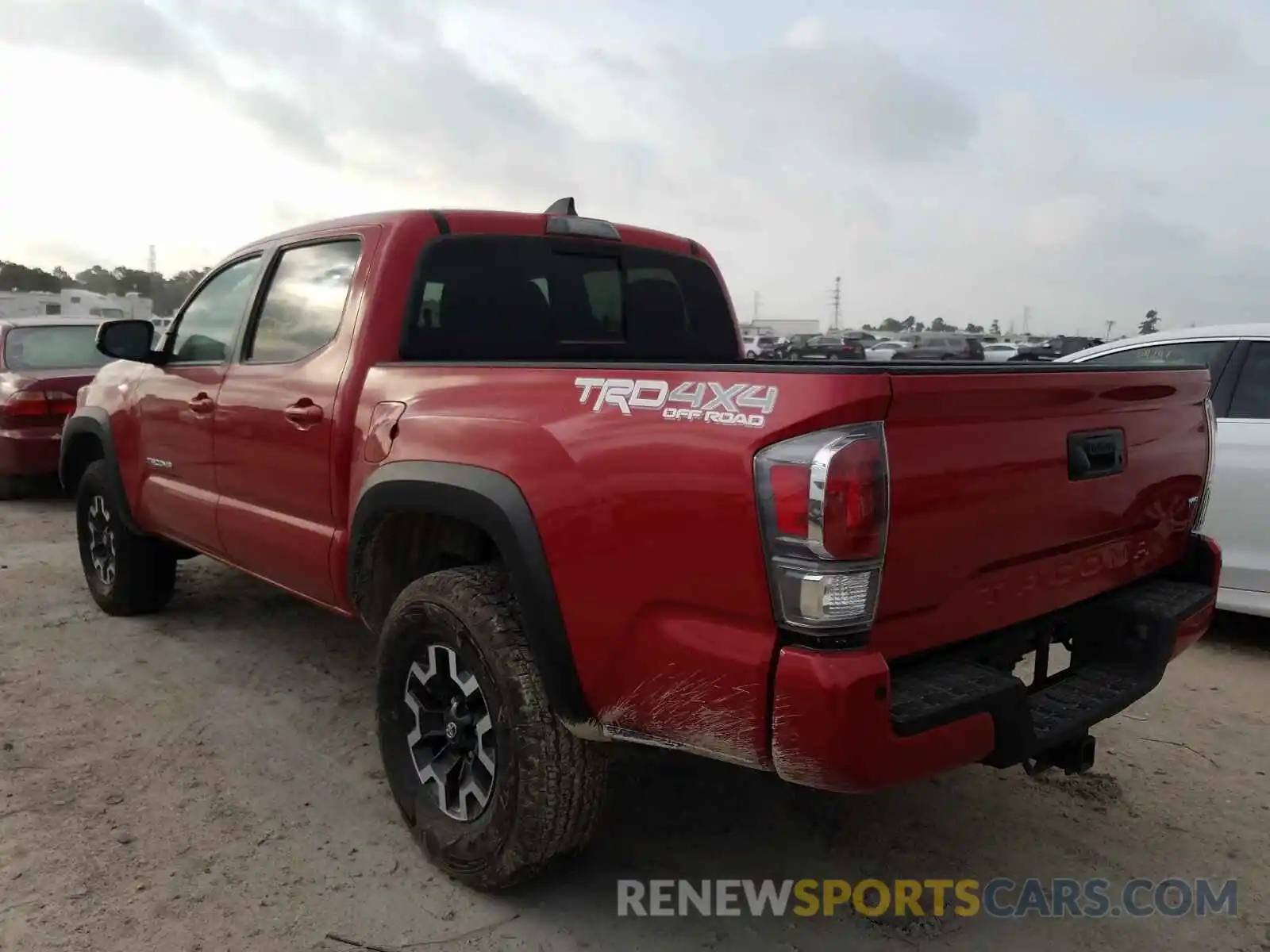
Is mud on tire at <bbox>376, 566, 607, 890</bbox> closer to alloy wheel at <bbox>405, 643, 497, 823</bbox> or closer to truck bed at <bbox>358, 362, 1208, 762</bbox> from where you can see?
alloy wheel at <bbox>405, 643, 497, 823</bbox>

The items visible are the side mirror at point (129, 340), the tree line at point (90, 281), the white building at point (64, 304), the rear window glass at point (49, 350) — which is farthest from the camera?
the tree line at point (90, 281)

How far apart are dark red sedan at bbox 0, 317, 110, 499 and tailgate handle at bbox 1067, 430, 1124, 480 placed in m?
8.17

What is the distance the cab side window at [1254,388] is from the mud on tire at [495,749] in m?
4.15

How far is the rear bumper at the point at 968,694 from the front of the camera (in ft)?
6.18

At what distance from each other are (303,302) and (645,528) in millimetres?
2075

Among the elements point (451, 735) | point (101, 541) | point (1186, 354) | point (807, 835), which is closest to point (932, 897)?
point (807, 835)

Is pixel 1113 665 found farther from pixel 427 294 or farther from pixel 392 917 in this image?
pixel 427 294

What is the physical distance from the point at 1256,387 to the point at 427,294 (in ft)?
13.9

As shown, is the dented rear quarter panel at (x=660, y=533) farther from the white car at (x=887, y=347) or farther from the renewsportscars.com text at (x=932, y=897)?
the white car at (x=887, y=347)

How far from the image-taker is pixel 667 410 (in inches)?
83.9

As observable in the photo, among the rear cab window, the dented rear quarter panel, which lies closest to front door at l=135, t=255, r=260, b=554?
the dented rear quarter panel

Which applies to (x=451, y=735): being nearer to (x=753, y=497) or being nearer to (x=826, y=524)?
(x=753, y=497)

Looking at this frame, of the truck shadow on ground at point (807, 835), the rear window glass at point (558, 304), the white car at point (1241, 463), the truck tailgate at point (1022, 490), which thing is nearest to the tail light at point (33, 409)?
the truck shadow on ground at point (807, 835)

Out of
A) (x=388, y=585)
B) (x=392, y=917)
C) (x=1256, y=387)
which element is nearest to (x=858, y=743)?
(x=392, y=917)
